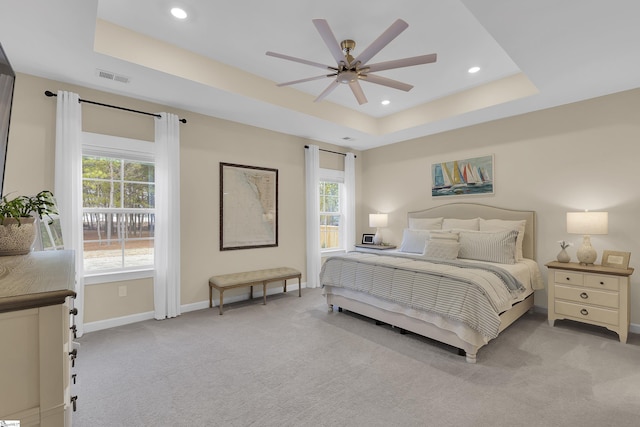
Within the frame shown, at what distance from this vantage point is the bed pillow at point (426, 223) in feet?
16.0

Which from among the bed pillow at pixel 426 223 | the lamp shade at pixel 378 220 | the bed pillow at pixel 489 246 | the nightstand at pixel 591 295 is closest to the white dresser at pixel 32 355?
the bed pillow at pixel 489 246

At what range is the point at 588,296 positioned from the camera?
3287 mm

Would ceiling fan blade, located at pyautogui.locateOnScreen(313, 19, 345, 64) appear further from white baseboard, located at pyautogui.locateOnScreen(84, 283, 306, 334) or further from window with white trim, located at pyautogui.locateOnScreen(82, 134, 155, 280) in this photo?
white baseboard, located at pyautogui.locateOnScreen(84, 283, 306, 334)

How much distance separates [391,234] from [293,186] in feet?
7.03

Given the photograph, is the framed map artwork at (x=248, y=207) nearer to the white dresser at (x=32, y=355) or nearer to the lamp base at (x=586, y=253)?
the white dresser at (x=32, y=355)

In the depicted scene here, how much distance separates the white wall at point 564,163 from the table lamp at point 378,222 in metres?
0.87

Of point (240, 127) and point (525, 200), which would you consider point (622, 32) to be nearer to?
point (525, 200)

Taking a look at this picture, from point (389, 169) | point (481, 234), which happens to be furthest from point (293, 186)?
point (481, 234)

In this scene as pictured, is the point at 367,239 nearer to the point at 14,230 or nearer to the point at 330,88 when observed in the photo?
the point at 330,88

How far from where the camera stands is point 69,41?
8.45ft

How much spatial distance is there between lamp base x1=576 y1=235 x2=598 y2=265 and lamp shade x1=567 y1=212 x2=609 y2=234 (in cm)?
20

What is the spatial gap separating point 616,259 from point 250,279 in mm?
4395

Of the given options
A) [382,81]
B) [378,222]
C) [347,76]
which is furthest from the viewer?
[378,222]

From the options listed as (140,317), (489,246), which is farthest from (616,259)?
(140,317)
